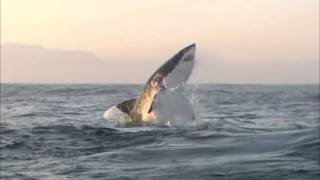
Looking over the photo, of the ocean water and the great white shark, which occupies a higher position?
the great white shark

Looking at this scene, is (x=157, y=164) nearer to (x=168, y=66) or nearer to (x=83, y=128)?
(x=168, y=66)

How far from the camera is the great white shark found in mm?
12648

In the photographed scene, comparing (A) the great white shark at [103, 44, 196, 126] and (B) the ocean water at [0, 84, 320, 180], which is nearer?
(B) the ocean water at [0, 84, 320, 180]

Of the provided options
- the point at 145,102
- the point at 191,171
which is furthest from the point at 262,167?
the point at 145,102

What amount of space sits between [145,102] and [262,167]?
14.9 ft

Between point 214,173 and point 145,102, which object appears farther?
point 145,102

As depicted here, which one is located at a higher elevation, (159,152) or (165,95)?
(165,95)

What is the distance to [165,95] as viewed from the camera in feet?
43.9

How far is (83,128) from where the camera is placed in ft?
53.8

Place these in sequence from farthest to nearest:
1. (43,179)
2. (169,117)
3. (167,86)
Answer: (169,117)
(167,86)
(43,179)

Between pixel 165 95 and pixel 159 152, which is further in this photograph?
pixel 165 95

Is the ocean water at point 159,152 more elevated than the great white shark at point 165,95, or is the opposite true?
the great white shark at point 165,95

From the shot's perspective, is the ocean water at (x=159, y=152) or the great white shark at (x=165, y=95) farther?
the great white shark at (x=165, y=95)

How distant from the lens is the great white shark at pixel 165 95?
12648 mm
